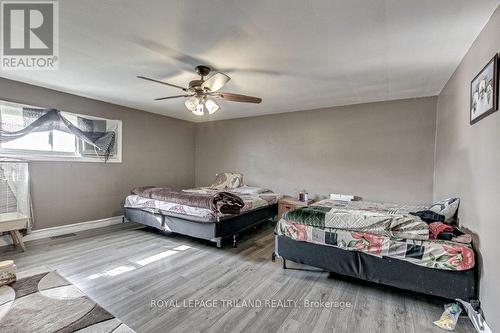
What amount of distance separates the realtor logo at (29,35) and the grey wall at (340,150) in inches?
145

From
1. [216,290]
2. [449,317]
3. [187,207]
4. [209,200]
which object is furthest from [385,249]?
[187,207]

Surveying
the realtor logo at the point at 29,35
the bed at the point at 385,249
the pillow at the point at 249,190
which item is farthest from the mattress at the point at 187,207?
the realtor logo at the point at 29,35

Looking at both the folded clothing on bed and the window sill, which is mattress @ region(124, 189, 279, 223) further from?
the window sill

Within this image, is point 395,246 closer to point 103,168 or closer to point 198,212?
point 198,212

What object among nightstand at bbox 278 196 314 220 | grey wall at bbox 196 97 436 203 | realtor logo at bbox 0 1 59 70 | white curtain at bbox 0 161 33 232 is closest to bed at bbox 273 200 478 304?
grey wall at bbox 196 97 436 203

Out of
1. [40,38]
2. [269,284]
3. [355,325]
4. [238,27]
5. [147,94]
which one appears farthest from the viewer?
[147,94]

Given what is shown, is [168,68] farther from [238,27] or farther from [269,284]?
[269,284]

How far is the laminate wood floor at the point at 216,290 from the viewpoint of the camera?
5.94ft

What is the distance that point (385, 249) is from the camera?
2.15m

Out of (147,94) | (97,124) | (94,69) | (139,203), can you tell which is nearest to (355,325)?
(139,203)

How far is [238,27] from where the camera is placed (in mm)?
1943

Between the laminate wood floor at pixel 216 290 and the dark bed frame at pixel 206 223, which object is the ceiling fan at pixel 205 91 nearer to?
the dark bed frame at pixel 206 223

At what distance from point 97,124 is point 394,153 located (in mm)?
5381

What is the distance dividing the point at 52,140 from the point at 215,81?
320 cm
